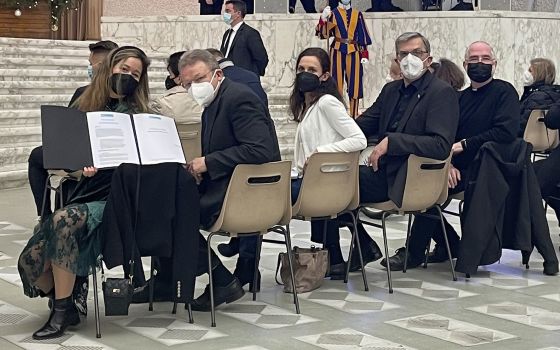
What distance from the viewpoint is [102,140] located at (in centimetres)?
544

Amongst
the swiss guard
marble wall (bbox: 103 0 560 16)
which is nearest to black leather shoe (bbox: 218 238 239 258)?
the swiss guard

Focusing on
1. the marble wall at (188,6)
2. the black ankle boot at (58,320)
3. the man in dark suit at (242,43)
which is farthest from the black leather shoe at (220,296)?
the marble wall at (188,6)

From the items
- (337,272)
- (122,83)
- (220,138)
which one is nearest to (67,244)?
(122,83)

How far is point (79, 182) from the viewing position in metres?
5.67

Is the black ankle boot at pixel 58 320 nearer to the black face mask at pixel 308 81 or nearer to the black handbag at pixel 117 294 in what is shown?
the black handbag at pixel 117 294

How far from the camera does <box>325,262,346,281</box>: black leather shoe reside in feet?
22.5

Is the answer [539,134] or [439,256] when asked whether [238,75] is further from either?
[539,134]

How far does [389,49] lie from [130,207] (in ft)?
35.2

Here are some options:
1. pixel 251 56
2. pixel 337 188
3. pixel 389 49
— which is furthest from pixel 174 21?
pixel 337 188

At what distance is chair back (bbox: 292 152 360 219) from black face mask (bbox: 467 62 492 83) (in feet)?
3.64

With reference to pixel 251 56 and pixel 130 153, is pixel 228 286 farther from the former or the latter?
pixel 251 56

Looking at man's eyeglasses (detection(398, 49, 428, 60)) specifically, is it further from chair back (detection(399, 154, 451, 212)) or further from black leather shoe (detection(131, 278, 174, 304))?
black leather shoe (detection(131, 278, 174, 304))

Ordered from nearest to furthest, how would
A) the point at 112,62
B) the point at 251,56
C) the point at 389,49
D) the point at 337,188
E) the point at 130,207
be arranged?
the point at 130,207, the point at 112,62, the point at 337,188, the point at 251,56, the point at 389,49

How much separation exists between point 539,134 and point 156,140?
15.6 feet
